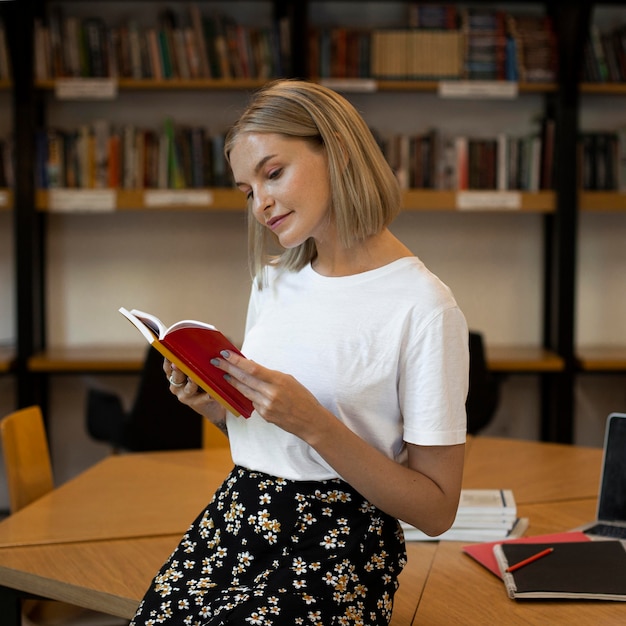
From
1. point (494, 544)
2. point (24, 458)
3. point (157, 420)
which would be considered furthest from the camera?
point (157, 420)

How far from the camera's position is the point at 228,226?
183 inches

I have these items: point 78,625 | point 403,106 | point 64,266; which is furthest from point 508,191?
point 78,625

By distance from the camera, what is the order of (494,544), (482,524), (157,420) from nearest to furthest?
(494,544), (482,524), (157,420)

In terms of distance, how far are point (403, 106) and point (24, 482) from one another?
2.99m

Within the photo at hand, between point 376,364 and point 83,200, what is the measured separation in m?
3.00

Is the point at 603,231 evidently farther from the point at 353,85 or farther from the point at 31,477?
the point at 31,477

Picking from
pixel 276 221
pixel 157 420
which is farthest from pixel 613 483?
pixel 157 420

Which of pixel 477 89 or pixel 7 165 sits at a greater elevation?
pixel 477 89

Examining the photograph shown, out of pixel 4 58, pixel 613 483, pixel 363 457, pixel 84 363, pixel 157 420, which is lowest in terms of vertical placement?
pixel 157 420

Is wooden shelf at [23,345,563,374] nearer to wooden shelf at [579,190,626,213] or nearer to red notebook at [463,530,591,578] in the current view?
wooden shelf at [579,190,626,213]

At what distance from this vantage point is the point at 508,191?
4.29 meters

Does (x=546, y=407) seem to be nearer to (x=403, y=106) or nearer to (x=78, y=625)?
(x=403, y=106)

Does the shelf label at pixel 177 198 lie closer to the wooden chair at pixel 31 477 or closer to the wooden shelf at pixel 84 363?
the wooden shelf at pixel 84 363

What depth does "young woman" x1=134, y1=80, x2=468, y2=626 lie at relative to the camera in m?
1.37
